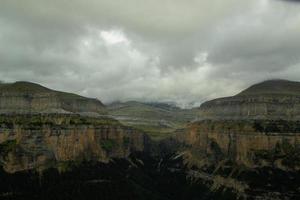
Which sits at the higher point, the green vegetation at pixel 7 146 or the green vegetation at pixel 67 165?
the green vegetation at pixel 7 146

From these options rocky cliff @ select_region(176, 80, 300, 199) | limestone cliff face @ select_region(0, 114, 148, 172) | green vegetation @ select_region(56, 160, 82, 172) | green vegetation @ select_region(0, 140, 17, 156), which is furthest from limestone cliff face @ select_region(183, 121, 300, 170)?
green vegetation @ select_region(0, 140, 17, 156)

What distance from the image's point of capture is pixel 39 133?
176250 mm

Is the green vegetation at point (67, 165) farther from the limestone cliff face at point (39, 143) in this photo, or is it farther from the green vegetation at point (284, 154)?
the green vegetation at point (284, 154)

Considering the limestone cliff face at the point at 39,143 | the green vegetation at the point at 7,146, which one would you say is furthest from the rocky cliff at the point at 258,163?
the green vegetation at the point at 7,146

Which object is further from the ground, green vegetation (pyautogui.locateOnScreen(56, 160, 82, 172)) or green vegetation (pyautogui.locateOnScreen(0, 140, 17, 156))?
green vegetation (pyautogui.locateOnScreen(0, 140, 17, 156))

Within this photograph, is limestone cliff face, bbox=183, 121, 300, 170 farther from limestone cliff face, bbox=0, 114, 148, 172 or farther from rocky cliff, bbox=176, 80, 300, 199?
limestone cliff face, bbox=0, 114, 148, 172

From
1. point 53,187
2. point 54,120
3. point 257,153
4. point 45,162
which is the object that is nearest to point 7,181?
point 53,187

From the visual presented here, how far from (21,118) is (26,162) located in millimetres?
44506

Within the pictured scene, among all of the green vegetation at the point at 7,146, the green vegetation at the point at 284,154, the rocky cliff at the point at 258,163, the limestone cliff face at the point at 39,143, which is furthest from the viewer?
the limestone cliff face at the point at 39,143

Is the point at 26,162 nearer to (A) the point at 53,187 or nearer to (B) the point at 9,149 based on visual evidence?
(B) the point at 9,149

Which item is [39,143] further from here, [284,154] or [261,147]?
[284,154]

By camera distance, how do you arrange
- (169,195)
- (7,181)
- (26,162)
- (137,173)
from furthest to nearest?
(137,173)
(169,195)
(26,162)
(7,181)

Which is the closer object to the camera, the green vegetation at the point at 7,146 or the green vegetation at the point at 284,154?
the green vegetation at the point at 284,154

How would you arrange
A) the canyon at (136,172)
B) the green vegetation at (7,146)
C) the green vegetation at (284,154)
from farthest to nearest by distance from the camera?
the green vegetation at (7,146), the green vegetation at (284,154), the canyon at (136,172)
